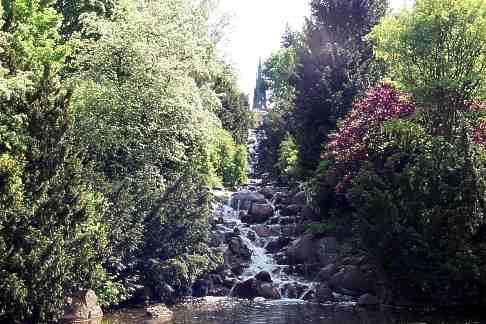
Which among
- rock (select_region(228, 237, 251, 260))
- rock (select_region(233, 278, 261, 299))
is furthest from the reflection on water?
rock (select_region(228, 237, 251, 260))

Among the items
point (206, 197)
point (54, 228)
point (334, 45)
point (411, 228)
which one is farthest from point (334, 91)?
point (54, 228)

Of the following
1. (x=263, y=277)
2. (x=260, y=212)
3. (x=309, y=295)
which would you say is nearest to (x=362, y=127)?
(x=309, y=295)

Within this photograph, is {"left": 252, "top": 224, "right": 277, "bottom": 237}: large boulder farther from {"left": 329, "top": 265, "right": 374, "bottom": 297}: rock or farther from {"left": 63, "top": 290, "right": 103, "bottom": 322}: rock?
{"left": 63, "top": 290, "right": 103, "bottom": 322}: rock

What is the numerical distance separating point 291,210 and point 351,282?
10276mm

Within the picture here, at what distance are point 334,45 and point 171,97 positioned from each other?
13.7 metres

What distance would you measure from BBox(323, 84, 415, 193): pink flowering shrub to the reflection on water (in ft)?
18.9

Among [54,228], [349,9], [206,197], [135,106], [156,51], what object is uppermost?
[349,9]

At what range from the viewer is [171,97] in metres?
23.6

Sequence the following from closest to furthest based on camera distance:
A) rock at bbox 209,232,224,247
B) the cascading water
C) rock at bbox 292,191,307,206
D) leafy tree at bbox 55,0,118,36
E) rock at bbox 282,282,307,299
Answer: rock at bbox 282,282,307,299, the cascading water, rock at bbox 209,232,224,247, leafy tree at bbox 55,0,118,36, rock at bbox 292,191,307,206

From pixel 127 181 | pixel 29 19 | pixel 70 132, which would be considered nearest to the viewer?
pixel 70 132

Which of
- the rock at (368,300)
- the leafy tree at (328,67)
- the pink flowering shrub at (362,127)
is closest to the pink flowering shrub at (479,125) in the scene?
the pink flowering shrub at (362,127)

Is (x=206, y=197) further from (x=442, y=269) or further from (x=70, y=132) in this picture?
(x=442, y=269)

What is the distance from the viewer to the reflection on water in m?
17.6

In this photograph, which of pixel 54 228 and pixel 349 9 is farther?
pixel 349 9
